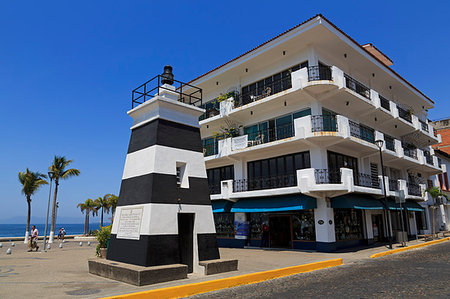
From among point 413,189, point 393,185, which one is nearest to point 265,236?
point 393,185

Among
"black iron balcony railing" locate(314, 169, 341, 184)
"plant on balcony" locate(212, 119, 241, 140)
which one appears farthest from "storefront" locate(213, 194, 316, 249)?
"plant on balcony" locate(212, 119, 241, 140)

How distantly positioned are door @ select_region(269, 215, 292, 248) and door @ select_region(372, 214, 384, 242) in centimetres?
759

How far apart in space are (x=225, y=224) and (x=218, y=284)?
54.1 feet

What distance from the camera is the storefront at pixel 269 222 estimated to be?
2048 centimetres

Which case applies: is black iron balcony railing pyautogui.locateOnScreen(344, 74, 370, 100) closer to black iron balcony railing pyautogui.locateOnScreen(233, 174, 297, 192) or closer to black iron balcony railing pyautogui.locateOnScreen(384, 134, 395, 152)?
black iron balcony railing pyautogui.locateOnScreen(384, 134, 395, 152)

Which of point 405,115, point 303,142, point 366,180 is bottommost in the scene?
point 366,180

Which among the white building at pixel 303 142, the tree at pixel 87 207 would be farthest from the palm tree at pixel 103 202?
the white building at pixel 303 142

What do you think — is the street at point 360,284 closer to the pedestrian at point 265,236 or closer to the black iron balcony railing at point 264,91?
the pedestrian at point 265,236

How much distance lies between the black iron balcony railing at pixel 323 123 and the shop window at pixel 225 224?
418 inches

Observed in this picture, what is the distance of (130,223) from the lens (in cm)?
1151

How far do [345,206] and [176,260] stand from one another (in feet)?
41.7

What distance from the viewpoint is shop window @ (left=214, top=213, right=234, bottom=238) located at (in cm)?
2592

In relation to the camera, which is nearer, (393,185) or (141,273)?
(141,273)

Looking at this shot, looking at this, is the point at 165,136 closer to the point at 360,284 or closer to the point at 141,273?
the point at 141,273
